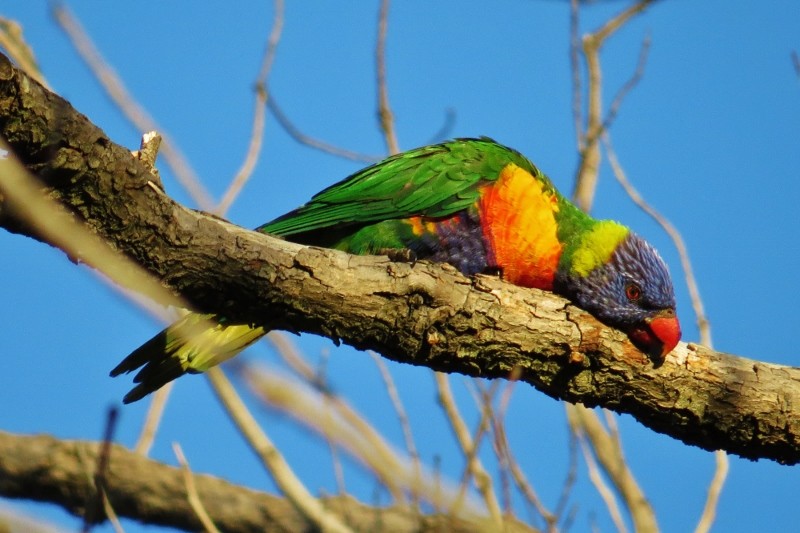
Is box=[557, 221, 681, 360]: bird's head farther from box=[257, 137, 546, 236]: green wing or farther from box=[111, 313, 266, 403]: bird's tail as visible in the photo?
box=[111, 313, 266, 403]: bird's tail

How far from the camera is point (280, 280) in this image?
3.08m

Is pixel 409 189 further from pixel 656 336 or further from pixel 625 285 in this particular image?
pixel 656 336

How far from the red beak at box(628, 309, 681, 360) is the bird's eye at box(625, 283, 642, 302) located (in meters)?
0.28

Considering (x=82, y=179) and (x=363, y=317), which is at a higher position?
(x=363, y=317)

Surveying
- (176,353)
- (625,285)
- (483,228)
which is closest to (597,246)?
(625,285)

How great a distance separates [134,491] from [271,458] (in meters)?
1.31

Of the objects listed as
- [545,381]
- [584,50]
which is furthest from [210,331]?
[584,50]

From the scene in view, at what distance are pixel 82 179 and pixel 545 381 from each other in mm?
1965

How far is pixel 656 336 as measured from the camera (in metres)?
3.64

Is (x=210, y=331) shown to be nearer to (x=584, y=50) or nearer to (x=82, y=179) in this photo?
(x=82, y=179)

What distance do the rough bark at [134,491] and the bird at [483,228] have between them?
A: 4.79 feet

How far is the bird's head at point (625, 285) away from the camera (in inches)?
146

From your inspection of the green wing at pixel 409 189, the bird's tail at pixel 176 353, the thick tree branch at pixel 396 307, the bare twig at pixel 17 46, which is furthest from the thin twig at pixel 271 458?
the bare twig at pixel 17 46

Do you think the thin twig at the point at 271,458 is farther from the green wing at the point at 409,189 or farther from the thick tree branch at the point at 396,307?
the thick tree branch at the point at 396,307
